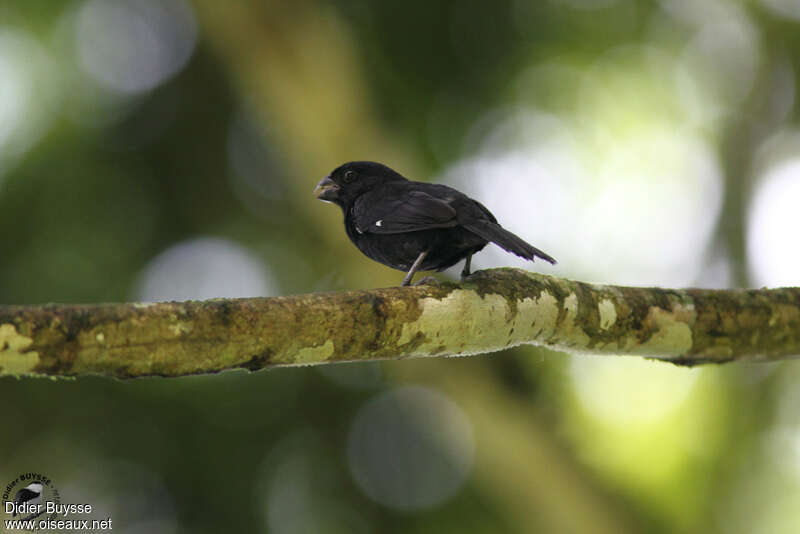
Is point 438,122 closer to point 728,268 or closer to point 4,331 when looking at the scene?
point 728,268

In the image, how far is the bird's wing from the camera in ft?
11.4

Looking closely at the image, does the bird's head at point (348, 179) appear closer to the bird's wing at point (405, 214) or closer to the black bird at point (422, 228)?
the black bird at point (422, 228)

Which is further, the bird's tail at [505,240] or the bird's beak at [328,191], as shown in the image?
the bird's beak at [328,191]

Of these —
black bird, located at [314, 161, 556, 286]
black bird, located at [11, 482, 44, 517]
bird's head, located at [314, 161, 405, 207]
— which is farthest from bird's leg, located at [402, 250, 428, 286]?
black bird, located at [11, 482, 44, 517]

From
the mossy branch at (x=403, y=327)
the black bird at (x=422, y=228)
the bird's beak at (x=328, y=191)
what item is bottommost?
the mossy branch at (x=403, y=327)

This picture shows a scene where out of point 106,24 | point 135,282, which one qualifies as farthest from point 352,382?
point 106,24

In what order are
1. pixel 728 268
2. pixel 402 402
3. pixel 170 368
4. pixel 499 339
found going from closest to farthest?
pixel 170 368, pixel 499 339, pixel 728 268, pixel 402 402

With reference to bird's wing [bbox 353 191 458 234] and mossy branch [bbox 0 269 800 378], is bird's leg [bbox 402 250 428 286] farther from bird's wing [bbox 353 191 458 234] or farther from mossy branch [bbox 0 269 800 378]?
mossy branch [bbox 0 269 800 378]

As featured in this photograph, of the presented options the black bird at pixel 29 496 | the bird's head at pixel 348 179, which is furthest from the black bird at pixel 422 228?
the black bird at pixel 29 496

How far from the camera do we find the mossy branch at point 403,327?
2.14 metres

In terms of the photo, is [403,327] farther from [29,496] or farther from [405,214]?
[29,496]

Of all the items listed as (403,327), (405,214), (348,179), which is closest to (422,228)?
(405,214)

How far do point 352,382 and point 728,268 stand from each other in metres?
3.69

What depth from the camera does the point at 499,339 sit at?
3039mm
